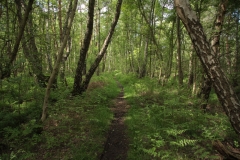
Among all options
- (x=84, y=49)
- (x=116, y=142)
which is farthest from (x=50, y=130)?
(x=84, y=49)

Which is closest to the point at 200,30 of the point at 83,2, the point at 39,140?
the point at 39,140

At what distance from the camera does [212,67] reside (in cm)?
354

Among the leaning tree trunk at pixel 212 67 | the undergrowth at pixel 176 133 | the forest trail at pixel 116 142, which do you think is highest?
the leaning tree trunk at pixel 212 67

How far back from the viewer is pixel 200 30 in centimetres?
362

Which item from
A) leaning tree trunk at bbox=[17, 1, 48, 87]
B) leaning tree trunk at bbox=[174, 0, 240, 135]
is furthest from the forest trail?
leaning tree trunk at bbox=[17, 1, 48, 87]

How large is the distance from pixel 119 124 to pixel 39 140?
3.01 meters

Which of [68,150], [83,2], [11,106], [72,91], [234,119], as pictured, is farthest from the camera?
[83,2]

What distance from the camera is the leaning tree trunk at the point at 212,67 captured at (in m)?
3.41

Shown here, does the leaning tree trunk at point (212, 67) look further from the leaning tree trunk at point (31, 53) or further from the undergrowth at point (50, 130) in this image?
the leaning tree trunk at point (31, 53)

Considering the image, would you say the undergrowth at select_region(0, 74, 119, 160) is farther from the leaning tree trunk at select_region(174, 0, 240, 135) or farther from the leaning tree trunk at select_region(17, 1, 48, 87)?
the leaning tree trunk at select_region(174, 0, 240, 135)

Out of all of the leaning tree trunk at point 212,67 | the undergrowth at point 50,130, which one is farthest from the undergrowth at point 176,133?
the undergrowth at point 50,130

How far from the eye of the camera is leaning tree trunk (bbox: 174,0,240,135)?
11.2 ft

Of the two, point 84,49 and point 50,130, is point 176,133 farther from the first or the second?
point 84,49

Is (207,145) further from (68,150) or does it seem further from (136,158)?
(68,150)
